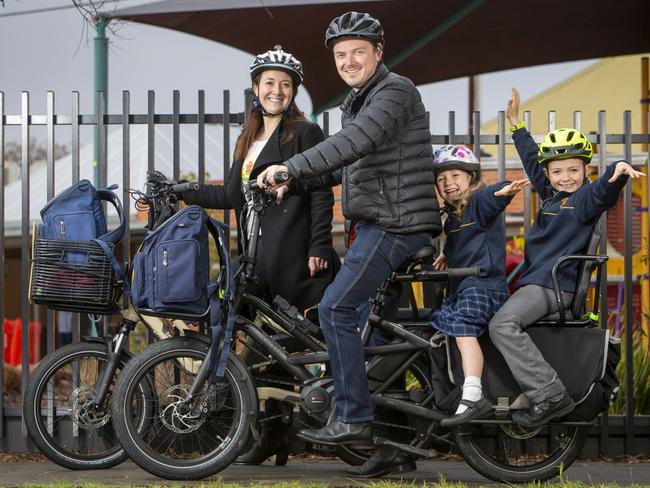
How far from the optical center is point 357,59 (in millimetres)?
5566

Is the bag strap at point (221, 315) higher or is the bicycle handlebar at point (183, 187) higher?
the bicycle handlebar at point (183, 187)

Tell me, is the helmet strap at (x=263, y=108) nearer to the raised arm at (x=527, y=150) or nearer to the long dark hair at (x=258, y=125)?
the long dark hair at (x=258, y=125)

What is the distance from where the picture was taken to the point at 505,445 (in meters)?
5.87

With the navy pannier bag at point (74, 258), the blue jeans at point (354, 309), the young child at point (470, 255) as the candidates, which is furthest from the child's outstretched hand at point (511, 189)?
the navy pannier bag at point (74, 258)

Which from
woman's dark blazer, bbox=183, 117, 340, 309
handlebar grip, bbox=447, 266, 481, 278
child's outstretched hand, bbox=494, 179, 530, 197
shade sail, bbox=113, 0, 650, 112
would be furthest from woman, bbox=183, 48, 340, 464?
shade sail, bbox=113, 0, 650, 112

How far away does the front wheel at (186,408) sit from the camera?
5.59 meters

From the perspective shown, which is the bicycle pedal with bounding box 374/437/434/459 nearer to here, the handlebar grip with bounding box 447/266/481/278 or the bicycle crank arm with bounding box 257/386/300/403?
the bicycle crank arm with bounding box 257/386/300/403

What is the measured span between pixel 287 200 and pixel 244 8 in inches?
249

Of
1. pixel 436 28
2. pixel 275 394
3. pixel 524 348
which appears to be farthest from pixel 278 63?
pixel 436 28

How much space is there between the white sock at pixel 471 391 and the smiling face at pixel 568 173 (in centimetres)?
109

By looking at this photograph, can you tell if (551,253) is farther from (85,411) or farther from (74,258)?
(85,411)

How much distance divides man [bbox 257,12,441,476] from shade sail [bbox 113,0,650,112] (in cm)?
590

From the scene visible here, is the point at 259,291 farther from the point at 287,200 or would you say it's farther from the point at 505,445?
the point at 505,445

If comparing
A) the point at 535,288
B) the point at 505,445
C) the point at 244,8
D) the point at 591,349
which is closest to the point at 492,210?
the point at 535,288
